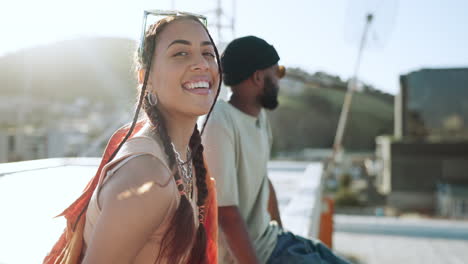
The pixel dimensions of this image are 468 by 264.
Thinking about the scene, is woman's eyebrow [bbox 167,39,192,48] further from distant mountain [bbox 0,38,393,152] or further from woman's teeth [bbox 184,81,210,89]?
distant mountain [bbox 0,38,393,152]

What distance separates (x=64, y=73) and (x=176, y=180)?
44.9 m

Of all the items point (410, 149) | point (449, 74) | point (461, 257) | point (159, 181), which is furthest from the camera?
point (449, 74)

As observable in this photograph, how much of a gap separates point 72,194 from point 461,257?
5.10 m

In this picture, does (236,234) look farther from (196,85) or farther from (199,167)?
(196,85)

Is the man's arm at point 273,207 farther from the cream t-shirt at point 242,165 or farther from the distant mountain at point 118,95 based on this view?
the distant mountain at point 118,95

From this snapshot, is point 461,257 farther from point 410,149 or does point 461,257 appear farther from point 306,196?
point 410,149

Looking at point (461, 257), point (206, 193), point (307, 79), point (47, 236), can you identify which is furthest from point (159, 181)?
point (307, 79)

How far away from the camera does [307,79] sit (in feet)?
30.8

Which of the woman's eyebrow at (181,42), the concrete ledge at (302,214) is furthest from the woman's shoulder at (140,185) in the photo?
the concrete ledge at (302,214)

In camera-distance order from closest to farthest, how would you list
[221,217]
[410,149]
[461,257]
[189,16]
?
[189,16] < [221,217] < [461,257] < [410,149]

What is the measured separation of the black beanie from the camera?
1.84 meters

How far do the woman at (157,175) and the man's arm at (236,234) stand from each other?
36 cm

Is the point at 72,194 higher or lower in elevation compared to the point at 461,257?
higher

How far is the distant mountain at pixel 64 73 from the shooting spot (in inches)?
1383
